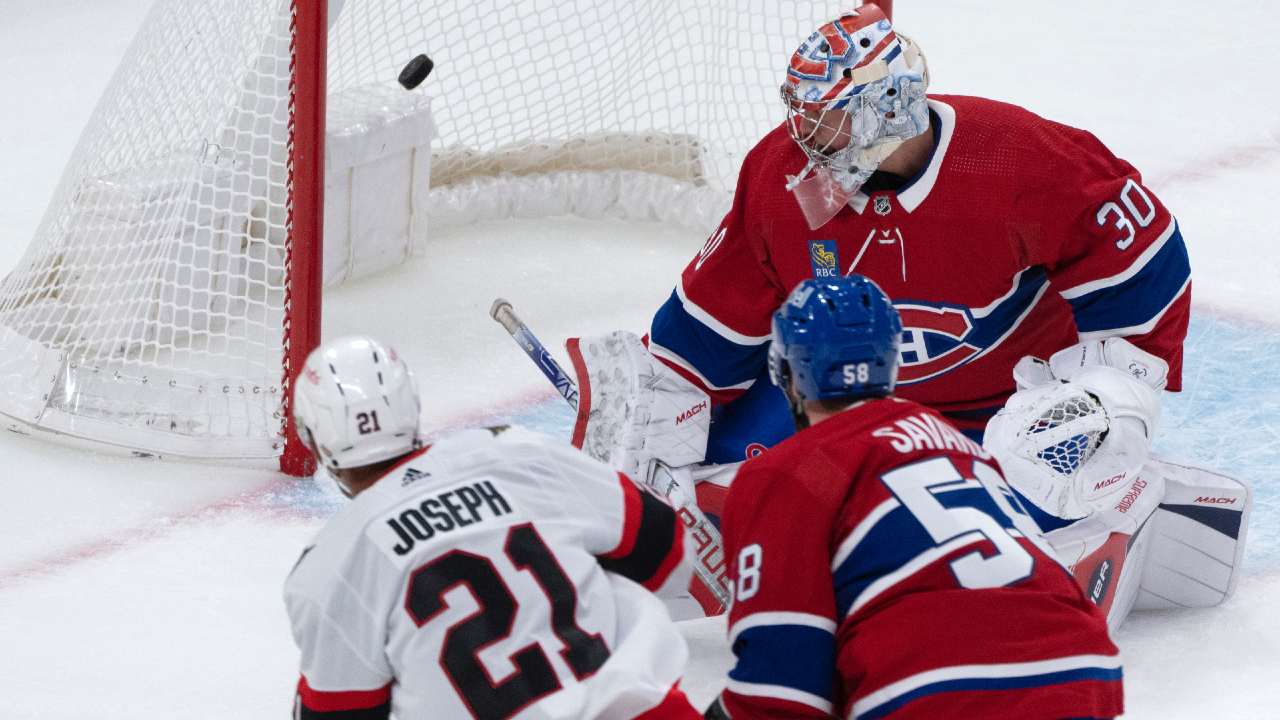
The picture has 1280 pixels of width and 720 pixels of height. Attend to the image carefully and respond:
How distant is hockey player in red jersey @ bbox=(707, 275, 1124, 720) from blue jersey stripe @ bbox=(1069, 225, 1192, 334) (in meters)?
0.84

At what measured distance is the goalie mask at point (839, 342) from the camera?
1.57 m

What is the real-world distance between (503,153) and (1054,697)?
3.25 meters

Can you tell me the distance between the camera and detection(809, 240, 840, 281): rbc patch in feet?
7.92

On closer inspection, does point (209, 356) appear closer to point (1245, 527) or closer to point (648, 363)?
point (648, 363)

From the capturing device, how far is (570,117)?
4531 mm

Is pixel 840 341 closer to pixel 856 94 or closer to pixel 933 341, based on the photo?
pixel 856 94

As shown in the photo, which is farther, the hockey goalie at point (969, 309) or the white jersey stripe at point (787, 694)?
the hockey goalie at point (969, 309)

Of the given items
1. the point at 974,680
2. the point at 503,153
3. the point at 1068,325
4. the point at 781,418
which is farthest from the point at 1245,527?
the point at 503,153

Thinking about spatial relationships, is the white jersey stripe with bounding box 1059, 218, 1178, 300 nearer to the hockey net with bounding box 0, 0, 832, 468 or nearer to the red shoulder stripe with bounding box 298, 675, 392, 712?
the red shoulder stripe with bounding box 298, 675, 392, 712

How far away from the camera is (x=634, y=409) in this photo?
2.51m

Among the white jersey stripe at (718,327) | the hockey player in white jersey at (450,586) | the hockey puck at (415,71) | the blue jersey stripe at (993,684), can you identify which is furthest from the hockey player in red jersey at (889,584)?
the hockey puck at (415,71)

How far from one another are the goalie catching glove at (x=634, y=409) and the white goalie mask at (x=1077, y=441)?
0.58 m

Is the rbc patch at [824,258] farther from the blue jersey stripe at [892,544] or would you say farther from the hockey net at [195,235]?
the hockey net at [195,235]

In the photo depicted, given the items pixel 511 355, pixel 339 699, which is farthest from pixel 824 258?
pixel 511 355
